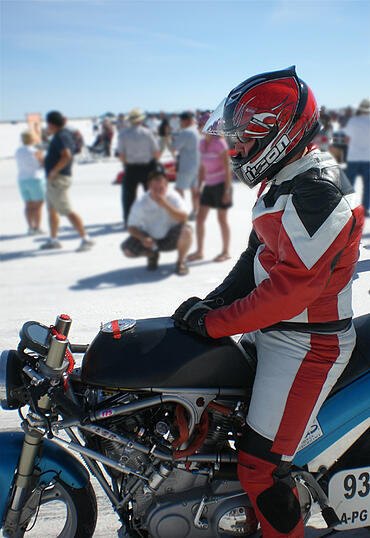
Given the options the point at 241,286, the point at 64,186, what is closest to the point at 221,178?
the point at 64,186

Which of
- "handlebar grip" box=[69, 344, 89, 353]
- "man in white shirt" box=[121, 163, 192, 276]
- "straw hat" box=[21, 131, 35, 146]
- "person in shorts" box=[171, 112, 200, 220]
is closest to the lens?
"handlebar grip" box=[69, 344, 89, 353]

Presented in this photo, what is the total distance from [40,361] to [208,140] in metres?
5.36

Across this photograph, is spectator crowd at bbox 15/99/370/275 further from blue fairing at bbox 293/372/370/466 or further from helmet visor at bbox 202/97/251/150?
blue fairing at bbox 293/372/370/466

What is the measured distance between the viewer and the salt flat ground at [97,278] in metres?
2.71

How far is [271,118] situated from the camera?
188 centimetres

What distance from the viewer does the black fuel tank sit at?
6.16 ft

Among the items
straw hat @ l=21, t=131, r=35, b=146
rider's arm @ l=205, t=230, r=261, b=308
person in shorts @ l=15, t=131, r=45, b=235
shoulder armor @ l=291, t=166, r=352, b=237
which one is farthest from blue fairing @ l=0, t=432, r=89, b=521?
straw hat @ l=21, t=131, r=35, b=146

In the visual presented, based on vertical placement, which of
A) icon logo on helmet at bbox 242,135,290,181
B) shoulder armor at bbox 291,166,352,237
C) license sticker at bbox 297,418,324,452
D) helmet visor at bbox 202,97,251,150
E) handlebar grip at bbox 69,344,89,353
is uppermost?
helmet visor at bbox 202,97,251,150

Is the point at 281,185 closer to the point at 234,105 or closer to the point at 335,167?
the point at 335,167

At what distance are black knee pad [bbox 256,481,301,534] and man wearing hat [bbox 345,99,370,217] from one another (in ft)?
22.8

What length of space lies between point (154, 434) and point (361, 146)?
7.13m

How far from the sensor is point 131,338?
6.38 ft

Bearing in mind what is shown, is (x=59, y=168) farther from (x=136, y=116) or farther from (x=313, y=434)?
(x=313, y=434)

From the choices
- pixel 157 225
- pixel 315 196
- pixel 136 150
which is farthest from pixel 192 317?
pixel 136 150
